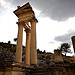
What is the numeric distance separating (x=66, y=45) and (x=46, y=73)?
53.3 m

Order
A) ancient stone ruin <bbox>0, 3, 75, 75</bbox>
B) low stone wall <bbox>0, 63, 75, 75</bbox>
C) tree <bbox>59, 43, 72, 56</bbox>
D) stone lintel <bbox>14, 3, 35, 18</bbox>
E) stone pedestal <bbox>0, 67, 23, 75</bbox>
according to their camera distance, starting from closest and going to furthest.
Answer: low stone wall <bbox>0, 63, 75, 75</bbox> < ancient stone ruin <bbox>0, 3, 75, 75</bbox> < stone pedestal <bbox>0, 67, 23, 75</bbox> < stone lintel <bbox>14, 3, 35, 18</bbox> < tree <bbox>59, 43, 72, 56</bbox>

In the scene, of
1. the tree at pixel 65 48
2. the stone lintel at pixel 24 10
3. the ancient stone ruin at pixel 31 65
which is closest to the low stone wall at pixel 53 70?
the ancient stone ruin at pixel 31 65

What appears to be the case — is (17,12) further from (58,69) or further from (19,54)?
(58,69)

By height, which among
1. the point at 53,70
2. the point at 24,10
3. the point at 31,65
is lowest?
the point at 31,65

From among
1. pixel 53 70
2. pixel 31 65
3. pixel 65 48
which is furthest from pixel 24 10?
pixel 65 48

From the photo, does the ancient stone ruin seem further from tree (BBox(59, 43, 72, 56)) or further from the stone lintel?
tree (BBox(59, 43, 72, 56))

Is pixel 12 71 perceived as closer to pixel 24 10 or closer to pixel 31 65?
pixel 31 65

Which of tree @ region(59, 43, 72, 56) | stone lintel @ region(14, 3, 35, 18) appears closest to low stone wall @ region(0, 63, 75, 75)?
stone lintel @ region(14, 3, 35, 18)

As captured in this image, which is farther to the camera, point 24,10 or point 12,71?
point 24,10

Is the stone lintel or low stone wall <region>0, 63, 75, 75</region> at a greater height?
the stone lintel

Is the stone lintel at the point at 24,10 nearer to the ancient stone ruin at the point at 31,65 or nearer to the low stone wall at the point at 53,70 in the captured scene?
the ancient stone ruin at the point at 31,65

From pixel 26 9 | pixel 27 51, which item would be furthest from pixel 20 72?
pixel 26 9

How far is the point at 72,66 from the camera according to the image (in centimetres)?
639

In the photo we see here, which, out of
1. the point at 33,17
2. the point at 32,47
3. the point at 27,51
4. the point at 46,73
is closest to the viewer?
the point at 46,73
